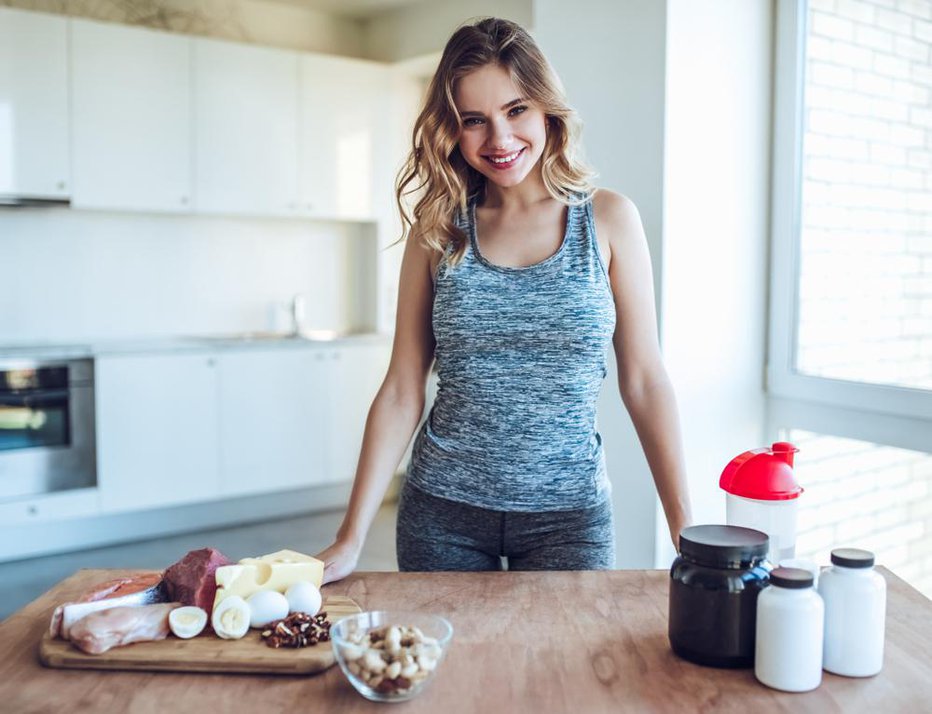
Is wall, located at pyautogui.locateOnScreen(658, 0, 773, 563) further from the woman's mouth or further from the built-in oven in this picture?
the built-in oven

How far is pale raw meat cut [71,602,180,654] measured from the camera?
1.19 m

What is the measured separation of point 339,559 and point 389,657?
45 cm

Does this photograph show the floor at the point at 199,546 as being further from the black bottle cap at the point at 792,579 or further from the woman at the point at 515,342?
the black bottle cap at the point at 792,579

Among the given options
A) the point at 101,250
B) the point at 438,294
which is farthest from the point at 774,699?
the point at 101,250

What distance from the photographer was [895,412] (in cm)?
272

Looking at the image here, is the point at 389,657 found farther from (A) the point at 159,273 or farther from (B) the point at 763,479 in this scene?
(A) the point at 159,273

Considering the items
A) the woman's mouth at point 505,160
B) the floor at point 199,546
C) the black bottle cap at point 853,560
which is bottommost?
→ the floor at point 199,546

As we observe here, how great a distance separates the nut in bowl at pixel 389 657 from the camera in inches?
42.4

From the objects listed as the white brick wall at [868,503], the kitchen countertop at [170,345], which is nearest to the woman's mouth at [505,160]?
the white brick wall at [868,503]

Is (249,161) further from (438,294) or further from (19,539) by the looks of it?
(438,294)

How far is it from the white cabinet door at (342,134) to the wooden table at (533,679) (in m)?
4.05

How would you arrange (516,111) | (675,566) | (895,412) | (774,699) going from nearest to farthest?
(774,699), (675,566), (516,111), (895,412)

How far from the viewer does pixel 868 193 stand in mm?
2832

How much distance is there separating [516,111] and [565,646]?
2.86ft
